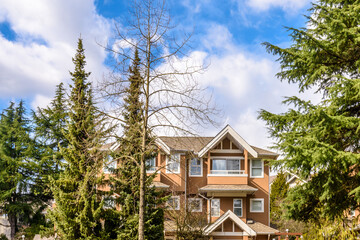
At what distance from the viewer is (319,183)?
498 inches

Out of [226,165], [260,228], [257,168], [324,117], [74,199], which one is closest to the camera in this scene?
[324,117]

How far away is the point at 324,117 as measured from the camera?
1100 centimetres


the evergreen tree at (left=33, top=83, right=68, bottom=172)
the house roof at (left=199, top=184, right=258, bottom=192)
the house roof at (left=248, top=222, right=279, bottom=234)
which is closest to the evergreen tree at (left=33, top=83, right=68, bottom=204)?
the evergreen tree at (left=33, top=83, right=68, bottom=172)

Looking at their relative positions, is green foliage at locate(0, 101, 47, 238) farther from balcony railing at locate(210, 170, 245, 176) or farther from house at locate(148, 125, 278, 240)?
balcony railing at locate(210, 170, 245, 176)

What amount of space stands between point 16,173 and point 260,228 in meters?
19.6

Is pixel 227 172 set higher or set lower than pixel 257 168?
lower

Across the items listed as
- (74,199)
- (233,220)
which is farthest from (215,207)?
(74,199)

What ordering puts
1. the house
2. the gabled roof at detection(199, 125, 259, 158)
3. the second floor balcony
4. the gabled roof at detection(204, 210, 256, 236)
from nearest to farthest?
1. the gabled roof at detection(204, 210, 256, 236)
2. the house
3. the gabled roof at detection(199, 125, 259, 158)
4. the second floor balcony

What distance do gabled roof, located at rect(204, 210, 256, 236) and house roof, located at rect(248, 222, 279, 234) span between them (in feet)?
2.81

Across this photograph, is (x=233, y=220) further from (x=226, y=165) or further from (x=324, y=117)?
(x=324, y=117)

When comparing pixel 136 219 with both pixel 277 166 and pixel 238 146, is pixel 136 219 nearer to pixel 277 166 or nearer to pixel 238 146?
pixel 277 166

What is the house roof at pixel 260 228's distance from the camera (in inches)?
966

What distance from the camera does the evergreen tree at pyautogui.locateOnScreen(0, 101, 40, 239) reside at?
93.6 feet

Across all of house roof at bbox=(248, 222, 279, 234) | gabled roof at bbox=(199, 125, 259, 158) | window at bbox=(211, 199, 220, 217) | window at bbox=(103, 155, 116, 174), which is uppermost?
gabled roof at bbox=(199, 125, 259, 158)
